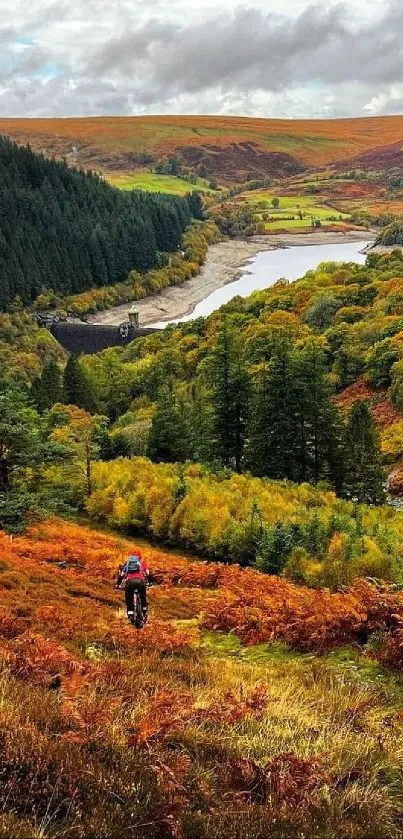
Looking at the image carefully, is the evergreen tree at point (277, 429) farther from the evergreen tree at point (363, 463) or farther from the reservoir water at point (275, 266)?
the reservoir water at point (275, 266)

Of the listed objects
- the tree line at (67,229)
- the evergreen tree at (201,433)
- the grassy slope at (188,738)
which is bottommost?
the evergreen tree at (201,433)

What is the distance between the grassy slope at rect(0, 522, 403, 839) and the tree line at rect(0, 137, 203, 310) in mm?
109225

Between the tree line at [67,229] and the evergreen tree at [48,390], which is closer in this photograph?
the evergreen tree at [48,390]

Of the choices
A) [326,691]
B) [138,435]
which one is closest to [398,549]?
[326,691]

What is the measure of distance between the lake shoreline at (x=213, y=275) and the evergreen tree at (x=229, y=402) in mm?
81569

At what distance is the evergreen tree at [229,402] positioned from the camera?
35500 millimetres

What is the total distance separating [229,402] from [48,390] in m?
29.0

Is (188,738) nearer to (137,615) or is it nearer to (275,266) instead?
(137,615)

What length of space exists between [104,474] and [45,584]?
48.0ft

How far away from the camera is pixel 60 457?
24125 mm

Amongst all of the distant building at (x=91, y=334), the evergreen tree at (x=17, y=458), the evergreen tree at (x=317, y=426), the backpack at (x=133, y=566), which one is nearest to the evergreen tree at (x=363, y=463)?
the evergreen tree at (x=317, y=426)

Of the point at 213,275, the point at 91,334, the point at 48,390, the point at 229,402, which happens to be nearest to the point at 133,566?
the point at 229,402

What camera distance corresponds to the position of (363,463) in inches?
1125

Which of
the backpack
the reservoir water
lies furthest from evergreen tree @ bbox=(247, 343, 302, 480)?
the reservoir water
